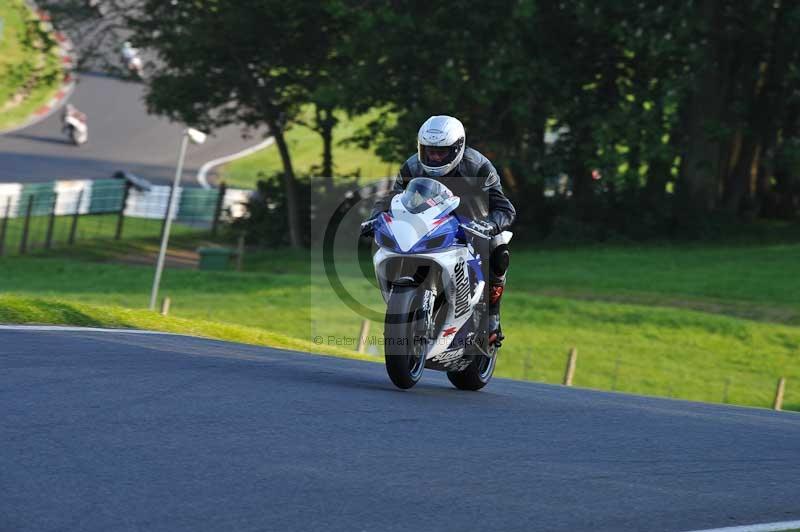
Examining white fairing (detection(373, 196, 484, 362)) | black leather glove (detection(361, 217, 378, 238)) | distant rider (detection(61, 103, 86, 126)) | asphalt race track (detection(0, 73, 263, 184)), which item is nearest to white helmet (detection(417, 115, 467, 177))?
white fairing (detection(373, 196, 484, 362))

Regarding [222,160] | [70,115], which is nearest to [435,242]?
[70,115]

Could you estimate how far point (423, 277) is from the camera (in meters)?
10.1

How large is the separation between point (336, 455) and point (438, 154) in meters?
3.60

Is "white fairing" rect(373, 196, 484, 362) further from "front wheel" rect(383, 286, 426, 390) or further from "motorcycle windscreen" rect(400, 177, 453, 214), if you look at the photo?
"front wheel" rect(383, 286, 426, 390)

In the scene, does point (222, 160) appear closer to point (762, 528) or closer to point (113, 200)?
point (113, 200)

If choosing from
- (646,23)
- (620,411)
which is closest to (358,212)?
(646,23)

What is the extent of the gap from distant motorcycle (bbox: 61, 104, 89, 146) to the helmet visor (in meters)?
52.8

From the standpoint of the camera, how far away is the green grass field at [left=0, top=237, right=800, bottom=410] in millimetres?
27688

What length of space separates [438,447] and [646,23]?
31949 mm

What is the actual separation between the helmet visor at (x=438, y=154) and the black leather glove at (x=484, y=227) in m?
0.49

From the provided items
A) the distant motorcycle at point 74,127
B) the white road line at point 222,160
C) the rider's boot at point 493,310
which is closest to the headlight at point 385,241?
the rider's boot at point 493,310

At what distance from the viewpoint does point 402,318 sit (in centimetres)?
977

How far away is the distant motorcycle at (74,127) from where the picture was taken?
201ft

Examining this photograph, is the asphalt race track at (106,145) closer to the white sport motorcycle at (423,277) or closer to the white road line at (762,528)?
the white sport motorcycle at (423,277)
